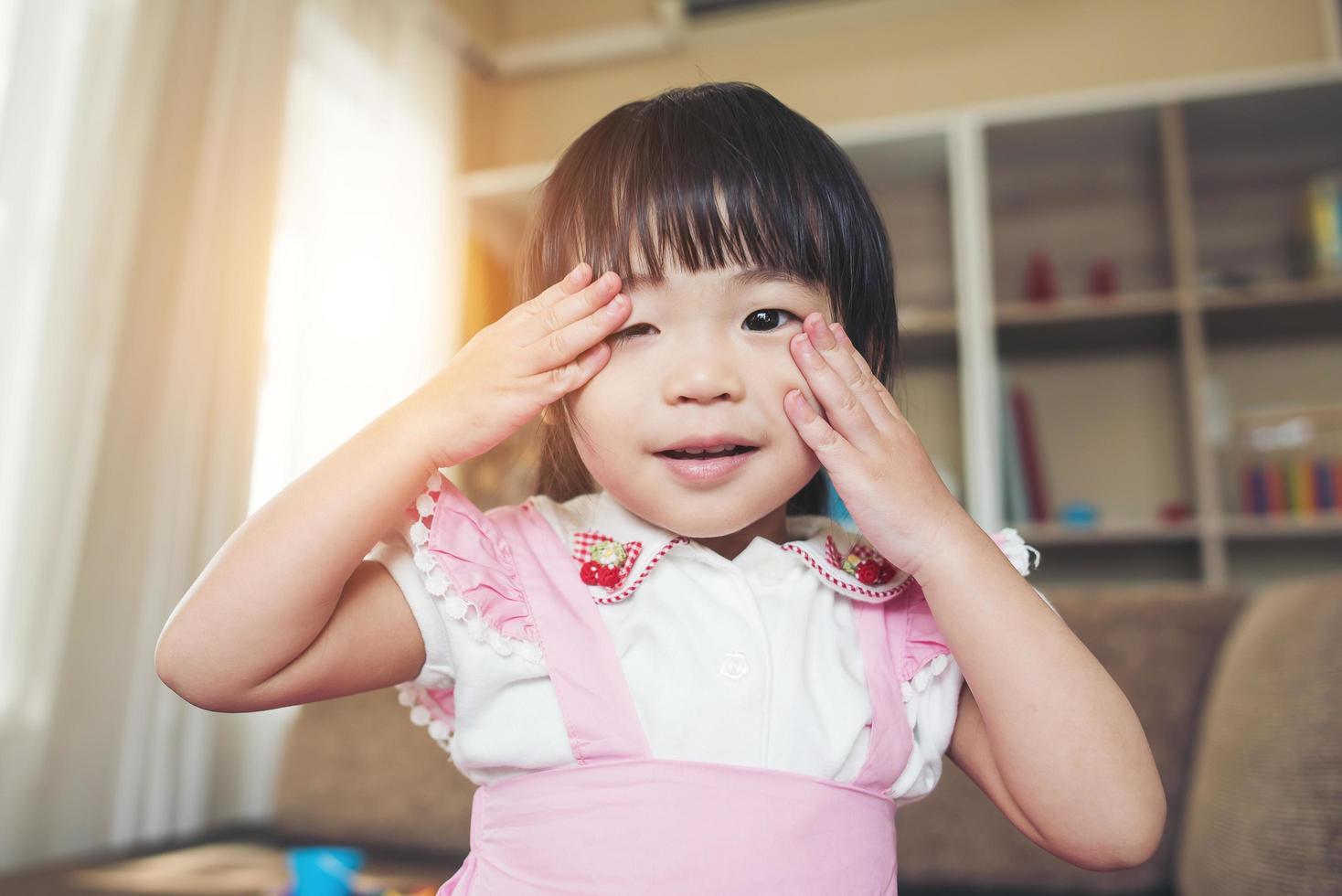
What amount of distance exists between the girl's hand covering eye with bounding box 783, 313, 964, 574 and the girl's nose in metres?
0.04

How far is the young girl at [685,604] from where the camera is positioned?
58 centimetres

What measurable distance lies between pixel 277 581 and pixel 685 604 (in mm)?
245

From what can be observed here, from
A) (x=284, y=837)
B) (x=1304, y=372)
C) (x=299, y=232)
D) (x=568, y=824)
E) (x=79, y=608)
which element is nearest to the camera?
(x=568, y=824)

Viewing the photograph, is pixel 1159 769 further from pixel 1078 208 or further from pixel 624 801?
pixel 1078 208

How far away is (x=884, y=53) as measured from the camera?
3.28 m

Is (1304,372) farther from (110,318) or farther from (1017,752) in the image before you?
(110,318)

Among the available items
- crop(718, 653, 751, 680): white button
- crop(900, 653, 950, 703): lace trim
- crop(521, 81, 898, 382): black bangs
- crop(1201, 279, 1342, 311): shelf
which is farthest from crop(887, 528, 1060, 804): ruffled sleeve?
crop(1201, 279, 1342, 311): shelf

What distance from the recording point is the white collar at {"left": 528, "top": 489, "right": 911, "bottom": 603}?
0.66 metres

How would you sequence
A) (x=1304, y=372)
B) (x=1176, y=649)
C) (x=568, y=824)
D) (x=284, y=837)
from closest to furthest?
(x=568, y=824)
(x=1176, y=649)
(x=284, y=837)
(x=1304, y=372)

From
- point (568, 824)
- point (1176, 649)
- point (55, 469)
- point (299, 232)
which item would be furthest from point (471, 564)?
→ point (299, 232)

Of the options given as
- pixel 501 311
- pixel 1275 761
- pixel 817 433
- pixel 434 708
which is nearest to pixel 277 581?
pixel 434 708

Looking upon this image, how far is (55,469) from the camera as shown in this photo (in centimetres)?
174

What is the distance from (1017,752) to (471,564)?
340 mm

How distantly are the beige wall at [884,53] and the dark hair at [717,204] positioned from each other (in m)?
2.64
